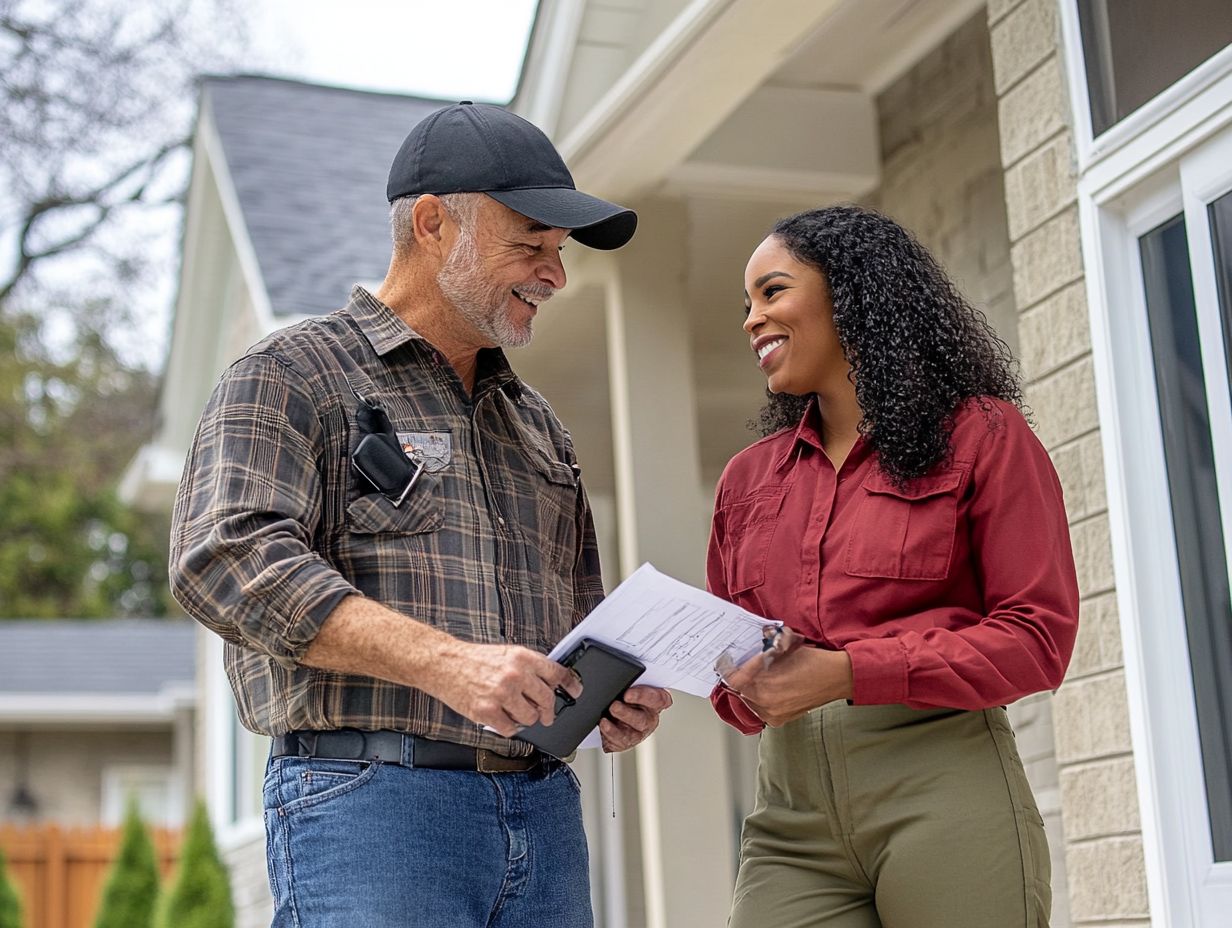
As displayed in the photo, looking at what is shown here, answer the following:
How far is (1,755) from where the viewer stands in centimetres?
1908

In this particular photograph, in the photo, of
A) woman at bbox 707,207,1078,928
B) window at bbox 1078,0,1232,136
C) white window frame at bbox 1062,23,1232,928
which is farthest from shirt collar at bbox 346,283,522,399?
window at bbox 1078,0,1232,136

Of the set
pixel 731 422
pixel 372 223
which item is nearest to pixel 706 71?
pixel 731 422

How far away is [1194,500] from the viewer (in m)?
3.37

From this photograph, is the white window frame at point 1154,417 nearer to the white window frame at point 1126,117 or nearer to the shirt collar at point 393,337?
the white window frame at point 1126,117

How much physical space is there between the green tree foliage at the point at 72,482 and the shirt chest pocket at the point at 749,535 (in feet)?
72.1

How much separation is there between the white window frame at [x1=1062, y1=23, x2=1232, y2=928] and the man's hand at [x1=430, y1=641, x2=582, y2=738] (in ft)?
5.54

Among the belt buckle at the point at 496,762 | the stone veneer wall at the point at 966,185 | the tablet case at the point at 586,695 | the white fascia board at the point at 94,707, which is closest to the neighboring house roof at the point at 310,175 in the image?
the stone veneer wall at the point at 966,185

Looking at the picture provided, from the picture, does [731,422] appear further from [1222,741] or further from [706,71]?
[1222,741]

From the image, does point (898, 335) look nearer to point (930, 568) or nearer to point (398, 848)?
point (930, 568)

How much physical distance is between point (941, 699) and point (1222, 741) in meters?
1.17

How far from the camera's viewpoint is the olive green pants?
2453mm

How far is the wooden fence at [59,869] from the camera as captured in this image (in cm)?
1545

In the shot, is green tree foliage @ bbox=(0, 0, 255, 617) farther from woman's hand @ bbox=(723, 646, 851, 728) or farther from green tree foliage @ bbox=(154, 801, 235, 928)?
woman's hand @ bbox=(723, 646, 851, 728)

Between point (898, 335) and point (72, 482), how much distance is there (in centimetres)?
2554
